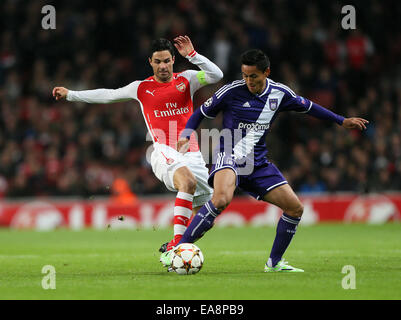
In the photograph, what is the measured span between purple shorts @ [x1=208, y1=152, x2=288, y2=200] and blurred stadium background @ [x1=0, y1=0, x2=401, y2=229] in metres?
9.05

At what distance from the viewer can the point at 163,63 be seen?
8.22m

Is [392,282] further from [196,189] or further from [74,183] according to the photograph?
[74,183]

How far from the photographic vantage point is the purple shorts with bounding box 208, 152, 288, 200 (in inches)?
287

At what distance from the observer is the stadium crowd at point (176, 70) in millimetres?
16906

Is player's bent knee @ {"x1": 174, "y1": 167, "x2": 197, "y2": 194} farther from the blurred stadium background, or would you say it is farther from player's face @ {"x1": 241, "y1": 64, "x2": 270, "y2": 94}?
the blurred stadium background

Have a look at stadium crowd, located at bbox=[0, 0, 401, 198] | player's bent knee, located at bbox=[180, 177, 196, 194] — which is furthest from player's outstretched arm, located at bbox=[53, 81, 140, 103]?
stadium crowd, located at bbox=[0, 0, 401, 198]

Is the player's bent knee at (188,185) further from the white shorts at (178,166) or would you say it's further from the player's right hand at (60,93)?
the player's right hand at (60,93)

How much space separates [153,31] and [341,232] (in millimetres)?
8214

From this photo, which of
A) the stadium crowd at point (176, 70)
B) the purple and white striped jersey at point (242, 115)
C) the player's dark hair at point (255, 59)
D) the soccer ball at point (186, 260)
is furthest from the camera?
the stadium crowd at point (176, 70)

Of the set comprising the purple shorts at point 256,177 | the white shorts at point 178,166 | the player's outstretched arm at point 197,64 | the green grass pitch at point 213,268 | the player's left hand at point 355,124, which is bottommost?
the green grass pitch at point 213,268

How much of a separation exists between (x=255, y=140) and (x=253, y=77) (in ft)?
2.05

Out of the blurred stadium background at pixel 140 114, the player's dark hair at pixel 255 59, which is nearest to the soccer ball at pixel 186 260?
the player's dark hair at pixel 255 59

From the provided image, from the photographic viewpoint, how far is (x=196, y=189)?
8.34 metres

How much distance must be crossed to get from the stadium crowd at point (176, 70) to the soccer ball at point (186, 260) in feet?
32.0
